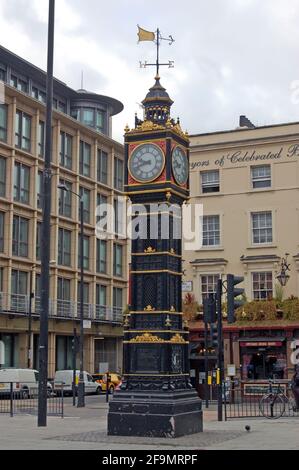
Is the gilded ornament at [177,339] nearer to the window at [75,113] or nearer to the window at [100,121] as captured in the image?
the window at [75,113]

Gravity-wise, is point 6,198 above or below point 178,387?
above

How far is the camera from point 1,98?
50562 millimetres

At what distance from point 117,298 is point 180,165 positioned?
48.5 m

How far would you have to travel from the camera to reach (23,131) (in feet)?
178

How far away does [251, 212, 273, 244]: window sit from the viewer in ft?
119

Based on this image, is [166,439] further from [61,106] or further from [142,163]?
[61,106]

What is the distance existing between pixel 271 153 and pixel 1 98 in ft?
72.5

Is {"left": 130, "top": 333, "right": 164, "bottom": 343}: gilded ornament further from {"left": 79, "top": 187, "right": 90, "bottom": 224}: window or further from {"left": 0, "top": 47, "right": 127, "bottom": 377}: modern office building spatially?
{"left": 79, "top": 187, "right": 90, "bottom": 224}: window

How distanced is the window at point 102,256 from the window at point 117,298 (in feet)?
7.84

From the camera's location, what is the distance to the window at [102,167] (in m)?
63.4

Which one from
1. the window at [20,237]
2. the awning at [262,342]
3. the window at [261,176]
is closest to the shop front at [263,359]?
the awning at [262,342]

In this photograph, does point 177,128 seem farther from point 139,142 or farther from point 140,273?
point 140,273

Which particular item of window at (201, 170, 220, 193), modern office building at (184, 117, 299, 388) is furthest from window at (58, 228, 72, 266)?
window at (201, 170, 220, 193)
